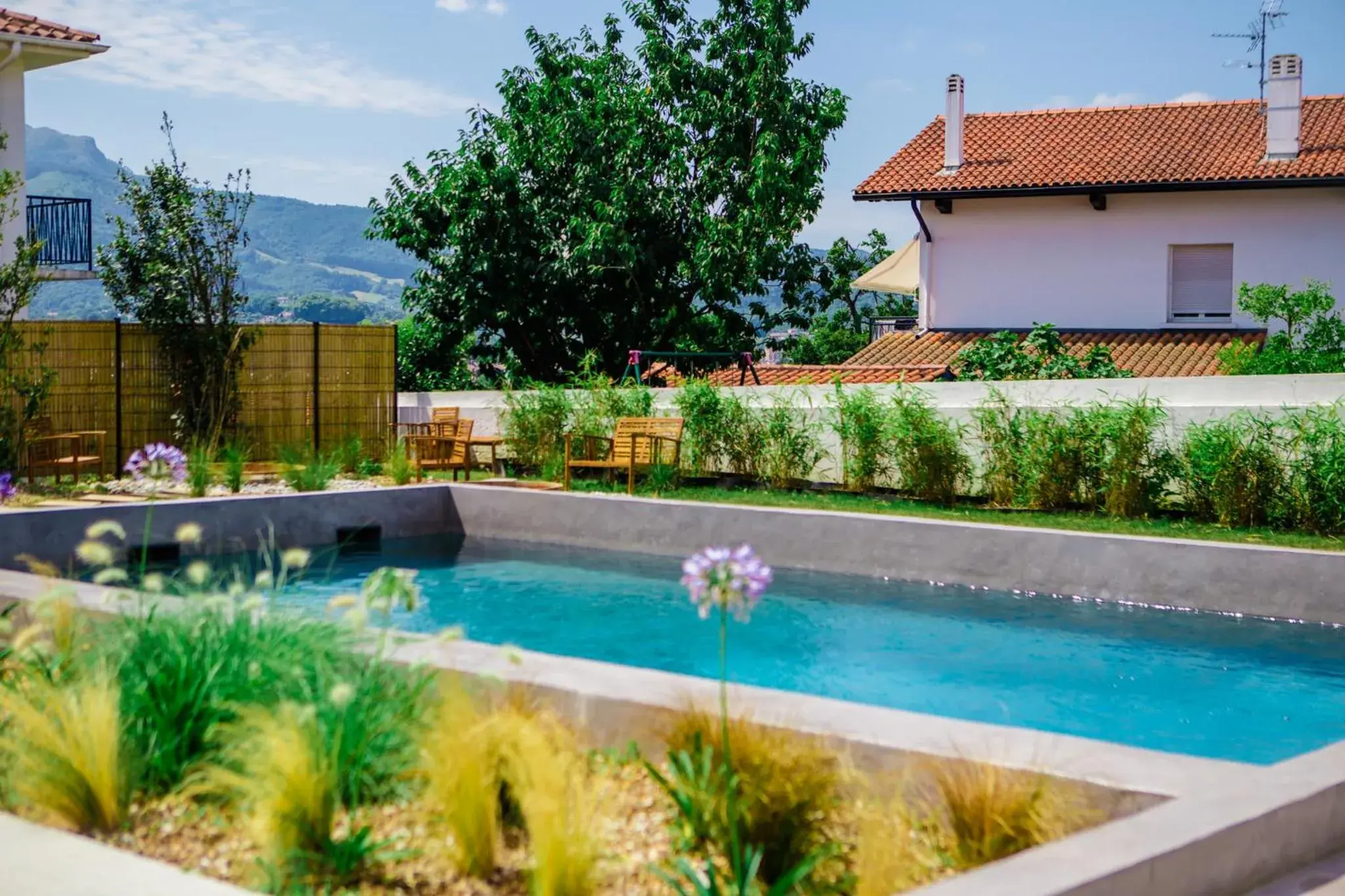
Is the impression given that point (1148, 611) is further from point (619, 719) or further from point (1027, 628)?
point (619, 719)

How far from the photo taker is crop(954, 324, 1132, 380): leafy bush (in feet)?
61.2

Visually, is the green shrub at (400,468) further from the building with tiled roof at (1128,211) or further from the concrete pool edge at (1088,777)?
the building with tiled roof at (1128,211)

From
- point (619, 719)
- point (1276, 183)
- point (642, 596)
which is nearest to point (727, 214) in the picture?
point (1276, 183)

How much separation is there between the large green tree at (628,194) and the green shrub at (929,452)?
13.0m

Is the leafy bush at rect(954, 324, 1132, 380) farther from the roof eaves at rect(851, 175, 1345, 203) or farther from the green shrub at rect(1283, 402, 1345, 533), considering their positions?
the green shrub at rect(1283, 402, 1345, 533)

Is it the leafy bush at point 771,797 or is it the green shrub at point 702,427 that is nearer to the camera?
the leafy bush at point 771,797

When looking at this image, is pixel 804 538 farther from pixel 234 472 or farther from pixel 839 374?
pixel 839 374

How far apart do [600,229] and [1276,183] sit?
11.9 metres

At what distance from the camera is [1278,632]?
10133 mm

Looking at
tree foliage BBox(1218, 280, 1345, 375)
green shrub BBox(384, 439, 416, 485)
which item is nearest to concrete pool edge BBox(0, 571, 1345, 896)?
green shrub BBox(384, 439, 416, 485)

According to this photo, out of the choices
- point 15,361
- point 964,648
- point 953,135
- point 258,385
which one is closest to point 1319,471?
point 964,648

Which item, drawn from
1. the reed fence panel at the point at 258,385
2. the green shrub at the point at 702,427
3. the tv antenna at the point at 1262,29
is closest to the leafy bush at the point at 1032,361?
the green shrub at the point at 702,427

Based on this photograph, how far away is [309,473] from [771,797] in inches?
462

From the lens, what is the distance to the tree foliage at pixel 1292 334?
1761 centimetres
